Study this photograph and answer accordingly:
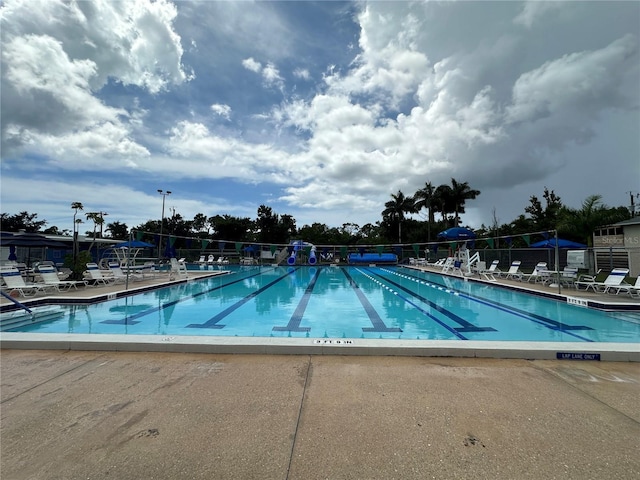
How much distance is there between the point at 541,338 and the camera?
17.4ft

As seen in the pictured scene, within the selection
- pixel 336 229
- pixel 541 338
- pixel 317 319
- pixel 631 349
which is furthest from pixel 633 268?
pixel 336 229

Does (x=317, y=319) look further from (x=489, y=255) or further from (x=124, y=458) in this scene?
(x=489, y=255)

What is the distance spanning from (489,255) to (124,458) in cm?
2319

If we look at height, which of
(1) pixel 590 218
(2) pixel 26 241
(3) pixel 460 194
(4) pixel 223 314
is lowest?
(4) pixel 223 314

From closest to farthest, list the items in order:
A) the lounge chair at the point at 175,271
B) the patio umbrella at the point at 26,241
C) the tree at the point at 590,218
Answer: the patio umbrella at the point at 26,241, the lounge chair at the point at 175,271, the tree at the point at 590,218

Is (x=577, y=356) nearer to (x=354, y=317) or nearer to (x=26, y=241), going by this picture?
(x=354, y=317)

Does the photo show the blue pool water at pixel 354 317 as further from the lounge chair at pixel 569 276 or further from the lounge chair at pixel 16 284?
the lounge chair at pixel 16 284

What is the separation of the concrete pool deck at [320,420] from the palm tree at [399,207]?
1506 inches

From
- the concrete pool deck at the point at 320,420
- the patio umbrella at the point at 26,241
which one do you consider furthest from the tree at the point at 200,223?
the concrete pool deck at the point at 320,420

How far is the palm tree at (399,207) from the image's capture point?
1597 inches

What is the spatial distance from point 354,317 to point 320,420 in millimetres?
5145

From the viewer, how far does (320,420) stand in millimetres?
2361

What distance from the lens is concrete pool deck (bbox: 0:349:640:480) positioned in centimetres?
186

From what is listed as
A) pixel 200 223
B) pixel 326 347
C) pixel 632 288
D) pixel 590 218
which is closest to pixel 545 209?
pixel 590 218
